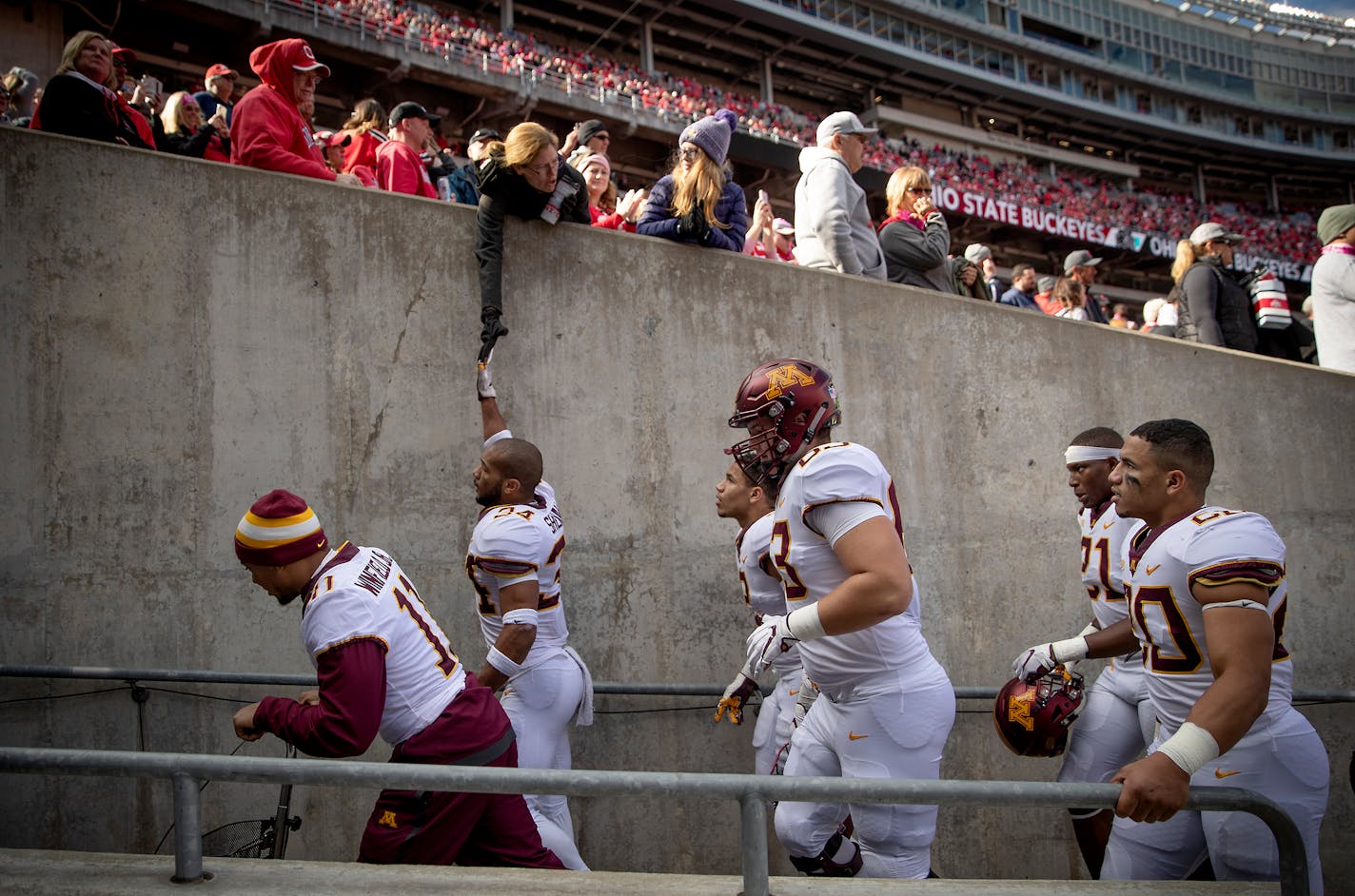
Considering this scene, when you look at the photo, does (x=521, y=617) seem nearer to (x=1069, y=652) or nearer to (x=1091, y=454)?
(x=1069, y=652)

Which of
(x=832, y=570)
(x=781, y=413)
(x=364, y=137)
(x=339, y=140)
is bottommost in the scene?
(x=832, y=570)

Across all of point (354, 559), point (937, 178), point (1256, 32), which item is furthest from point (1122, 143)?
point (354, 559)

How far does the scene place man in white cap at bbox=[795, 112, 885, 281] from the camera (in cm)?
716

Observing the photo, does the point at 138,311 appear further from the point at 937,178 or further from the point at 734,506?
the point at 937,178

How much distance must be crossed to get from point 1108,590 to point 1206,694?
7.65 feet

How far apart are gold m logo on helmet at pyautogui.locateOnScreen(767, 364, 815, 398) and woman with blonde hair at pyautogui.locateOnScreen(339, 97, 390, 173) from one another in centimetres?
490

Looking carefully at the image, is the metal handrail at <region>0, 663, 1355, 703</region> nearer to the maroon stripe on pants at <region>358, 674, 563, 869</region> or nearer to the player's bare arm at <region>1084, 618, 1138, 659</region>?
the player's bare arm at <region>1084, 618, 1138, 659</region>

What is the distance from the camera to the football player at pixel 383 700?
11.0 feet

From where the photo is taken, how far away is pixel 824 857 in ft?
13.1

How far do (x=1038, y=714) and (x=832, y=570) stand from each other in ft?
4.73

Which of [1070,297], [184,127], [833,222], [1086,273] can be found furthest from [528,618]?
[1086,273]

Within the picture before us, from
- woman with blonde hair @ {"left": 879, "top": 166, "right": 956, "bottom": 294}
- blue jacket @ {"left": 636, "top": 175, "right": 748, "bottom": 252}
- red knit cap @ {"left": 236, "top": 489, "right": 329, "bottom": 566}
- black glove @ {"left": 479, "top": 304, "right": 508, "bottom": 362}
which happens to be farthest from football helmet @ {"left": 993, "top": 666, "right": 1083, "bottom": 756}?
woman with blonde hair @ {"left": 879, "top": 166, "right": 956, "bottom": 294}

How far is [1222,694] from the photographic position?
3.01 m

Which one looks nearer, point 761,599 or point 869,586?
point 869,586
